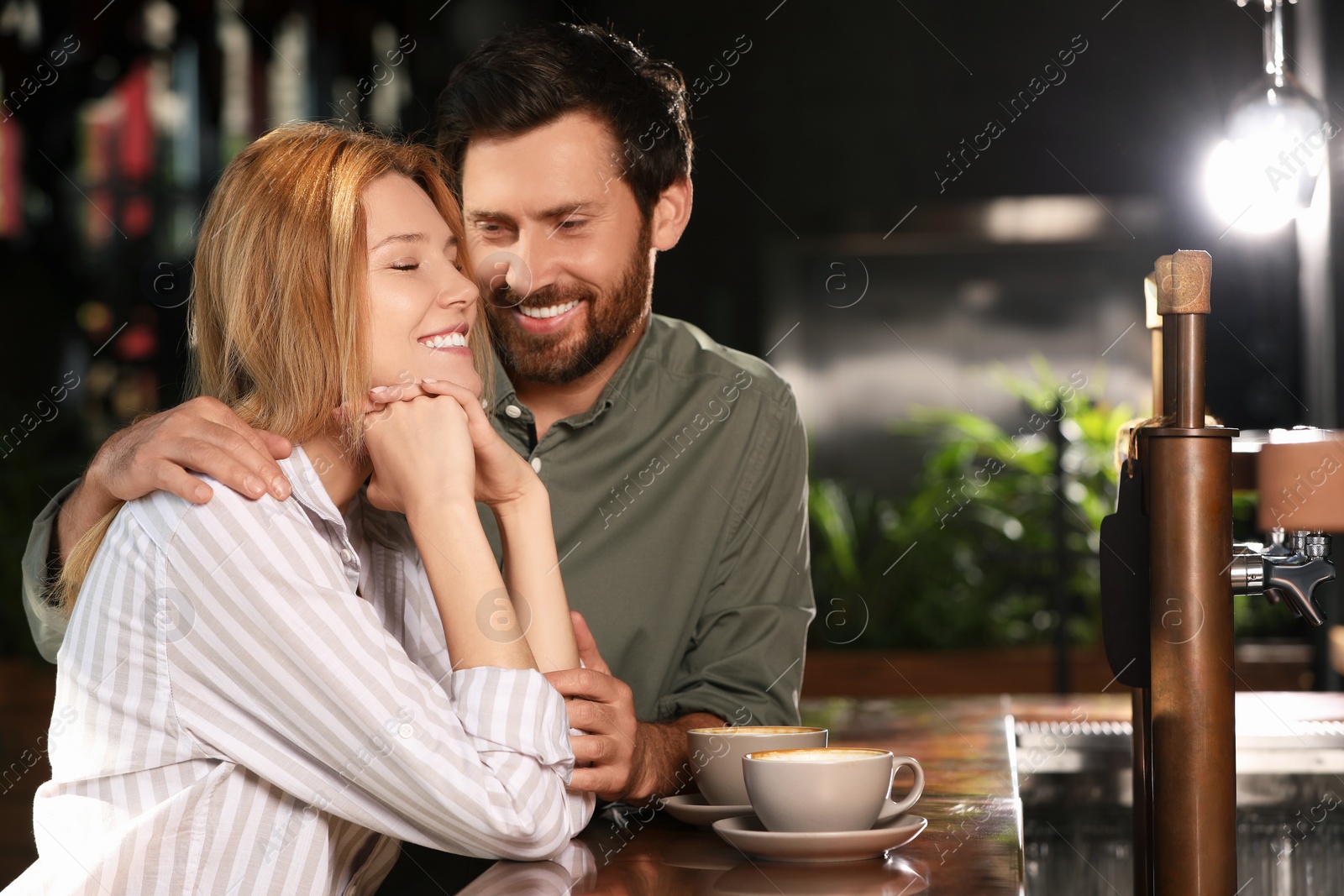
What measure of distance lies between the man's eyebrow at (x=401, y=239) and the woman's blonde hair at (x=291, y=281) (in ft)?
0.05

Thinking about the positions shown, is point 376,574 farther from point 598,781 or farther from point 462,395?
point 598,781

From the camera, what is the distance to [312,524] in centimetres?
117

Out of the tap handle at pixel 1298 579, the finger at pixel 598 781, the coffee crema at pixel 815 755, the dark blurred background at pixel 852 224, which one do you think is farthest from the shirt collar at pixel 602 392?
the dark blurred background at pixel 852 224

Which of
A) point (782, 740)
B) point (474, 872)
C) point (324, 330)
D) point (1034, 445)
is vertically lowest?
point (474, 872)

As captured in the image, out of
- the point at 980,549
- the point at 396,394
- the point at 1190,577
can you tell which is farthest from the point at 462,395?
the point at 980,549

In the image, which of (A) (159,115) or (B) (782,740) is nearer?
(B) (782,740)

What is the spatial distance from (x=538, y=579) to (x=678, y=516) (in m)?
0.51

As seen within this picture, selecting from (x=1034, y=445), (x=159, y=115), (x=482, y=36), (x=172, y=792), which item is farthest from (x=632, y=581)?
(x=159, y=115)

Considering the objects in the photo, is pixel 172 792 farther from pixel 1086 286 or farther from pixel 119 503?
pixel 1086 286

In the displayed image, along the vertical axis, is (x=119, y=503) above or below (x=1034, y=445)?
below

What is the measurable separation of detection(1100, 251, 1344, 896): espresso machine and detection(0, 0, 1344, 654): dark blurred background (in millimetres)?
2985

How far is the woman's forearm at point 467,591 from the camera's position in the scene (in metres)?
1.13

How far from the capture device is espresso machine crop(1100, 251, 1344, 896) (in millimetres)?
975

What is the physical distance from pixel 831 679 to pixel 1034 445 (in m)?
1.24
